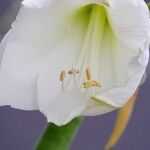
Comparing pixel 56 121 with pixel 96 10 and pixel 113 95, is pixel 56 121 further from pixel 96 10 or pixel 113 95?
pixel 96 10

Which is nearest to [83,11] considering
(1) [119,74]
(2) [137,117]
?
(1) [119,74]

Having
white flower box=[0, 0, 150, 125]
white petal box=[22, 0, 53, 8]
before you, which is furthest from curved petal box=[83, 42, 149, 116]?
white petal box=[22, 0, 53, 8]

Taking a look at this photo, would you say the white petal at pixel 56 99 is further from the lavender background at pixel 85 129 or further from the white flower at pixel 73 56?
the lavender background at pixel 85 129

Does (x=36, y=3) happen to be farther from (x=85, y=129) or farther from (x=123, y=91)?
(x=85, y=129)

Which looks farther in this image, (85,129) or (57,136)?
(85,129)

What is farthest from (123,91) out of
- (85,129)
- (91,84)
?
(85,129)
